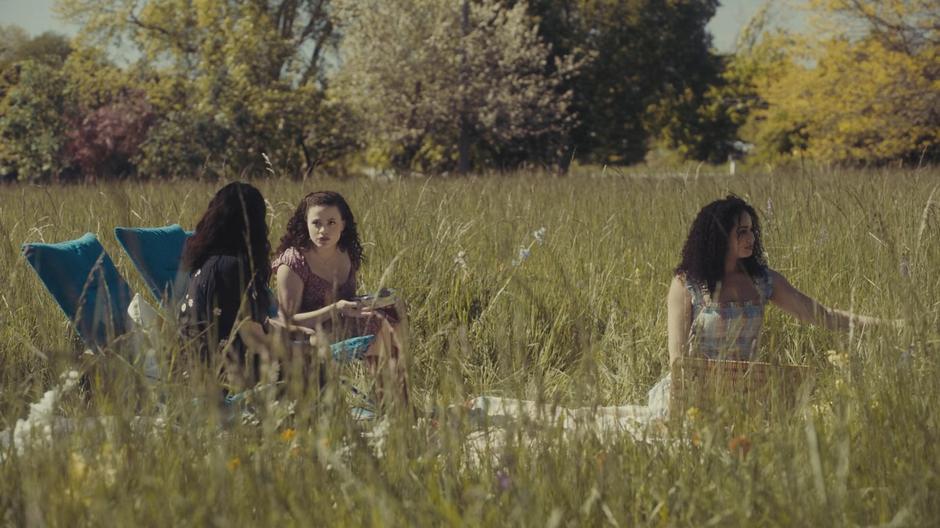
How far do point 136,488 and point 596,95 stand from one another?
3020 cm

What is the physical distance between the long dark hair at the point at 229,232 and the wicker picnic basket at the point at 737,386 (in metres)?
1.42

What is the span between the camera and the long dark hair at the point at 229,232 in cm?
380

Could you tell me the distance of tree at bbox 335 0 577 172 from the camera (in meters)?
26.6

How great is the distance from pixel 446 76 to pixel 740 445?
2500 centimetres

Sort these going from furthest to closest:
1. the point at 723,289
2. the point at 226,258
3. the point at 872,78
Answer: the point at 872,78
the point at 723,289
the point at 226,258

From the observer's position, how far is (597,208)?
679 centimetres

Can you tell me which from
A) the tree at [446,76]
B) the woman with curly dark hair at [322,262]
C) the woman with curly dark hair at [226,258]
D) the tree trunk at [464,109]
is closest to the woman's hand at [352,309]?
the woman with curly dark hair at [322,262]

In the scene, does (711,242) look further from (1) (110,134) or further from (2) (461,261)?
(1) (110,134)

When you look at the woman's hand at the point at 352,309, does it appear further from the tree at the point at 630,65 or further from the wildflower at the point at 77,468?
the tree at the point at 630,65

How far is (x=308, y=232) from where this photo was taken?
4.63 metres

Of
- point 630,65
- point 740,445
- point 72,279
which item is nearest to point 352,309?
point 72,279

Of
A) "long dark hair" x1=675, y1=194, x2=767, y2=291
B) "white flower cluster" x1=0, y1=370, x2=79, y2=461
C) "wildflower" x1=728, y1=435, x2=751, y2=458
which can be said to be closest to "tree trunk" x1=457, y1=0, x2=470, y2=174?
"long dark hair" x1=675, y1=194, x2=767, y2=291

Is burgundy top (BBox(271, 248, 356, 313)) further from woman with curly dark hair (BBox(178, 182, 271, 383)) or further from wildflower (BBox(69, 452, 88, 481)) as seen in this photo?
wildflower (BBox(69, 452, 88, 481))

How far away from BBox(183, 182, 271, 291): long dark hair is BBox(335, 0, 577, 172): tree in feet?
72.8
